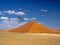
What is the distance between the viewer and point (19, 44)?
5281 millimetres

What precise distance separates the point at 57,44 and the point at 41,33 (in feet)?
10.8

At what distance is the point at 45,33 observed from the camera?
8.66m

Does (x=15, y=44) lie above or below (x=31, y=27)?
below

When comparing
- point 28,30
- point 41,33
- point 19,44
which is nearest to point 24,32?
point 28,30

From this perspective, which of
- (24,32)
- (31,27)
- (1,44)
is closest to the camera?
(1,44)

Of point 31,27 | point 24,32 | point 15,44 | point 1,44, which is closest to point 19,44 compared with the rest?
point 15,44

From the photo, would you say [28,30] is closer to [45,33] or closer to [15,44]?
[45,33]

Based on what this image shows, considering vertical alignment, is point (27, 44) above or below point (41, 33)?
below

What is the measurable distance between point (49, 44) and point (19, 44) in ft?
2.93

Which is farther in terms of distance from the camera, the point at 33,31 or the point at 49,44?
the point at 33,31

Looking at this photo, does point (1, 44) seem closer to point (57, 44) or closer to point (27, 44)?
point (27, 44)

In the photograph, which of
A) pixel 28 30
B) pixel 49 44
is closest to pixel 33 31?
pixel 28 30

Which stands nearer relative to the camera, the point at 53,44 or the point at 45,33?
the point at 53,44

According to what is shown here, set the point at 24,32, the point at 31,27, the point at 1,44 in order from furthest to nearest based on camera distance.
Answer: the point at 31,27
the point at 24,32
the point at 1,44
